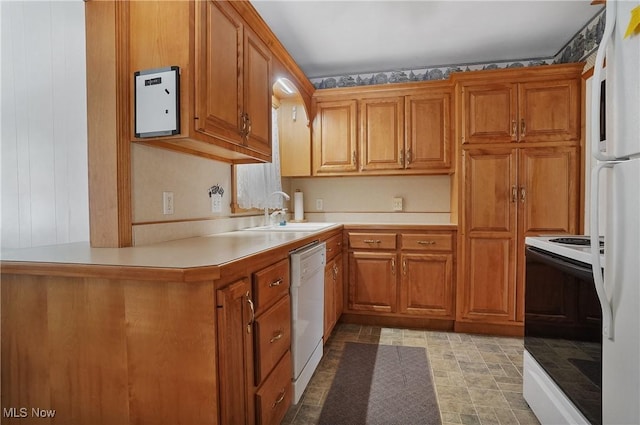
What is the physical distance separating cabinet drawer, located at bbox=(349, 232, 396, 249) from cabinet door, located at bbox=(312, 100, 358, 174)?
684mm

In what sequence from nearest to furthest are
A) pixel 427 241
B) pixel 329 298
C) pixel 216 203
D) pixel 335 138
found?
pixel 216 203 → pixel 329 298 → pixel 427 241 → pixel 335 138

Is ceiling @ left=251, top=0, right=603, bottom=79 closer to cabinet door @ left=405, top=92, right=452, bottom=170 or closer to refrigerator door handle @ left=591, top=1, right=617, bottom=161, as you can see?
cabinet door @ left=405, top=92, right=452, bottom=170

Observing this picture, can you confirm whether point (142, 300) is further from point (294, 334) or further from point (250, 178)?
point (250, 178)

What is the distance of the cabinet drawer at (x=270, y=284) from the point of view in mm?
1305

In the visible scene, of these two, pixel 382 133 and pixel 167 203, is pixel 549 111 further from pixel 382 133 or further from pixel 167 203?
pixel 167 203

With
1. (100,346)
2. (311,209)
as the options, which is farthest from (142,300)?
(311,209)

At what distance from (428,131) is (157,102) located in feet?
7.81

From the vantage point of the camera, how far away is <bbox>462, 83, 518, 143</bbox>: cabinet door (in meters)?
2.74

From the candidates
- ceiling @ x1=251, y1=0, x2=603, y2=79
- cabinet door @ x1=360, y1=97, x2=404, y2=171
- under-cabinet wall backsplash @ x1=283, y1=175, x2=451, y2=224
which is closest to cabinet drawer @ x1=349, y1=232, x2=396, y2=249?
under-cabinet wall backsplash @ x1=283, y1=175, x2=451, y2=224

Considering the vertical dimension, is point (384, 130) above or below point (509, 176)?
above

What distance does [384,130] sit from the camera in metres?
3.15

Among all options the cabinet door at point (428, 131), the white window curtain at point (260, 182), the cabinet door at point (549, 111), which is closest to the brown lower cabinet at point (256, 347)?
the white window curtain at point (260, 182)

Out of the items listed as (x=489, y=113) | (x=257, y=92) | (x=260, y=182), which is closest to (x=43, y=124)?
(x=257, y=92)

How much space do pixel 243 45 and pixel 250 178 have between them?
1.07 meters
